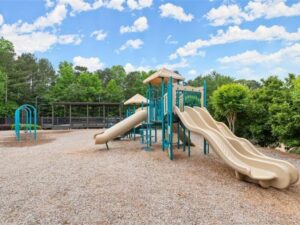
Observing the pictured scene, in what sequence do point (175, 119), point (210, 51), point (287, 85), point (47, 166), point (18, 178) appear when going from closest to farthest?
1. point (18, 178)
2. point (47, 166)
3. point (175, 119)
4. point (287, 85)
5. point (210, 51)

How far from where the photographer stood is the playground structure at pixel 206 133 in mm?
4384

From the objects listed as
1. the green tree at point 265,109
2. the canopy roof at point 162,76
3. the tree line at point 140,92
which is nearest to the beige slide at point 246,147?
the canopy roof at point 162,76

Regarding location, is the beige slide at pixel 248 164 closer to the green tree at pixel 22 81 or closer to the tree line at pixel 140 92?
the tree line at pixel 140 92

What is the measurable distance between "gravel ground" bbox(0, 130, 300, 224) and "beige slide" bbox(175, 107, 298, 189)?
0.21m

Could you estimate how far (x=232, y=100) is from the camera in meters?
12.2

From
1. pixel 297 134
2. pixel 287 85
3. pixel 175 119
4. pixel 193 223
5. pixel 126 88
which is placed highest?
pixel 126 88

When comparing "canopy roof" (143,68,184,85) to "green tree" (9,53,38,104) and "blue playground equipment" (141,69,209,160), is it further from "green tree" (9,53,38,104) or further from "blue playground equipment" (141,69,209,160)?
"green tree" (9,53,38,104)

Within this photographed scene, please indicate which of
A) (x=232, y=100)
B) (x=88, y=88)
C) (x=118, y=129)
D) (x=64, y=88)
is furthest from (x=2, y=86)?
(x=232, y=100)

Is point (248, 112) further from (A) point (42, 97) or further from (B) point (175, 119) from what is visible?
(A) point (42, 97)

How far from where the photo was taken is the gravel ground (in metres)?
3.26

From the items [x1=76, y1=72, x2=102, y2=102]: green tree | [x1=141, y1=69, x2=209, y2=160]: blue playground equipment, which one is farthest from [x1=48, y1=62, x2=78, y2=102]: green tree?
[x1=141, y1=69, x2=209, y2=160]: blue playground equipment

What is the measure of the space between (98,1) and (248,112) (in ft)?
34.3

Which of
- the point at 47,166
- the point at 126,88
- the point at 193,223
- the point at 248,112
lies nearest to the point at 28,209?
the point at 193,223

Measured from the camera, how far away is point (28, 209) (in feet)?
11.4
